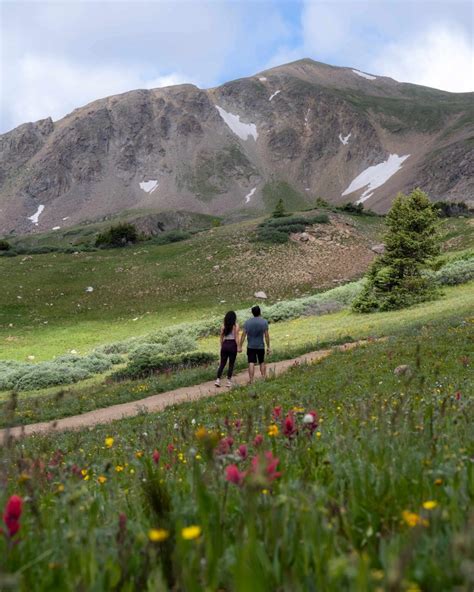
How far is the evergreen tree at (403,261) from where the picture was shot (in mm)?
34406

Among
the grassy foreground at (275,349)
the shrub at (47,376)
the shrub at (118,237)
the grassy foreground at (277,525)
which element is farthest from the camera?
the shrub at (118,237)

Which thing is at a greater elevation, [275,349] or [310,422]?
[310,422]

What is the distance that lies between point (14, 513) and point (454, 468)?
75.8 inches

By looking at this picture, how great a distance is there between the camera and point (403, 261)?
1359 inches

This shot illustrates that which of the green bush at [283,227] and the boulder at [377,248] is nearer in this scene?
the boulder at [377,248]

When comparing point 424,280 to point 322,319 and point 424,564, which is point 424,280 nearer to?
point 322,319

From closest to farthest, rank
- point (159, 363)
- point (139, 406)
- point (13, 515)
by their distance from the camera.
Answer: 1. point (13, 515)
2. point (139, 406)
3. point (159, 363)

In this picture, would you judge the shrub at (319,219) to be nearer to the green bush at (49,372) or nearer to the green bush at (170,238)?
the green bush at (170,238)

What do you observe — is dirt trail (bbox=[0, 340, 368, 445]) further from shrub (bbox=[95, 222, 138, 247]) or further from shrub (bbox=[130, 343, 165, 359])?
shrub (bbox=[95, 222, 138, 247])

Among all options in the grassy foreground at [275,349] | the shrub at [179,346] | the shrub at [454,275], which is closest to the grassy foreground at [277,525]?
the grassy foreground at [275,349]

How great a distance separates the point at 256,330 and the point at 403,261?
19788 millimetres

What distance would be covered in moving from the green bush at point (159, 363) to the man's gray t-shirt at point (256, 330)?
7.69 meters

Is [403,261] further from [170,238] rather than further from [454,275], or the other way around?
[170,238]

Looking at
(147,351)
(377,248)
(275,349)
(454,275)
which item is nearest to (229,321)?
(275,349)
